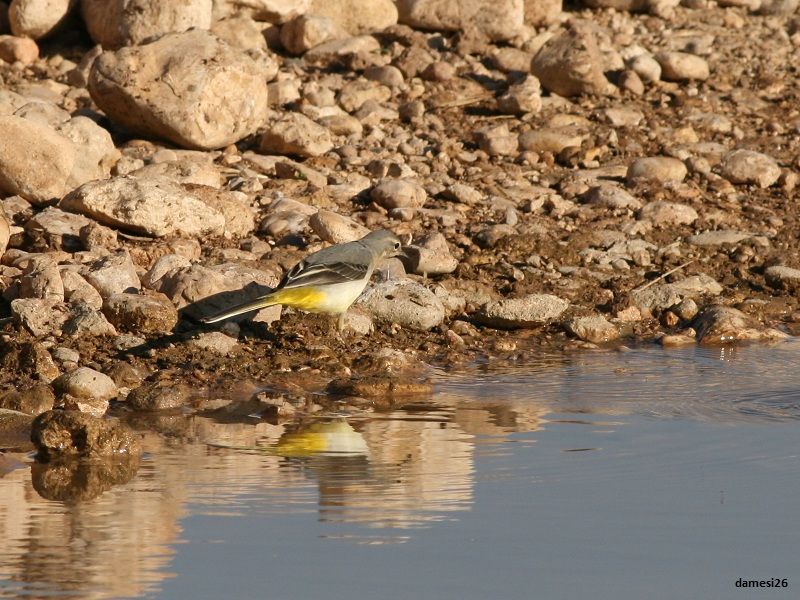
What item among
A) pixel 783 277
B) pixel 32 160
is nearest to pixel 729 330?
pixel 783 277

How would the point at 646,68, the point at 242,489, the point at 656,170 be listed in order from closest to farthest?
the point at 242,489 → the point at 656,170 → the point at 646,68

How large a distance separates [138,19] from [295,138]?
212 cm

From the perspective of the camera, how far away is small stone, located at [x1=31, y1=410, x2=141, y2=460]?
7.37 m

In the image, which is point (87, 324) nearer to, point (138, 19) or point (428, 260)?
point (428, 260)

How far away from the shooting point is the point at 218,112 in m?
12.1

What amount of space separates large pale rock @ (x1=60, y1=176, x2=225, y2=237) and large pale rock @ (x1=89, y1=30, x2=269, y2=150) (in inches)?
55.6

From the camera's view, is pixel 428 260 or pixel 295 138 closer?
pixel 428 260

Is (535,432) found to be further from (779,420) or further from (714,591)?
(714,591)

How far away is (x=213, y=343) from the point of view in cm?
942

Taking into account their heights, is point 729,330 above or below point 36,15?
below

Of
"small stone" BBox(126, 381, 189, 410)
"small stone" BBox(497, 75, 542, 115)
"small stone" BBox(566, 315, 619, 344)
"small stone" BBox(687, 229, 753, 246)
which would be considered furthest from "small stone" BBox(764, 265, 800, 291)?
"small stone" BBox(126, 381, 189, 410)

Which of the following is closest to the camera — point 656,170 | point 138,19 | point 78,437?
point 78,437

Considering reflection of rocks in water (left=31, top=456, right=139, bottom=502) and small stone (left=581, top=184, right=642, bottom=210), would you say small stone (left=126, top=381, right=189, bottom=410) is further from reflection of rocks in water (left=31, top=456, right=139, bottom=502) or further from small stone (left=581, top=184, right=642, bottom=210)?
small stone (left=581, top=184, right=642, bottom=210)

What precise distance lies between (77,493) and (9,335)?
101 inches
